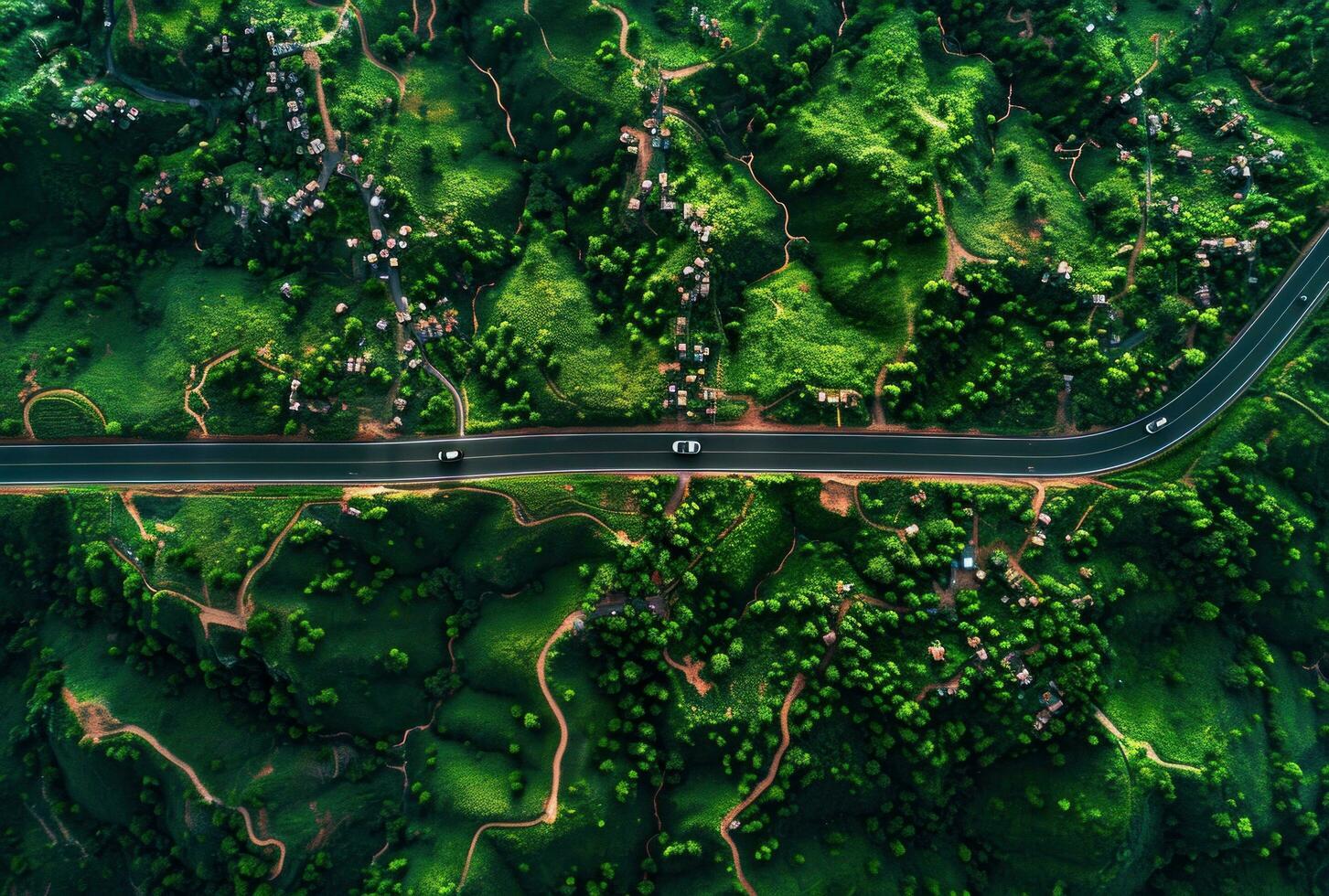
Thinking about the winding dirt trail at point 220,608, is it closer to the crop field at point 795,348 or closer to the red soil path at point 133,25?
the crop field at point 795,348

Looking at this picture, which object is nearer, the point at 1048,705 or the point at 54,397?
the point at 1048,705

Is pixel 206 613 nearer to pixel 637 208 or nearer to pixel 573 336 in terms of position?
pixel 573 336

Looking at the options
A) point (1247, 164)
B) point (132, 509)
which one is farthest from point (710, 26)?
point (132, 509)

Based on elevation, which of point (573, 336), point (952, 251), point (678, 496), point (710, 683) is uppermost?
point (952, 251)

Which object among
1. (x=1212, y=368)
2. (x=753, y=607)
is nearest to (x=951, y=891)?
(x=753, y=607)

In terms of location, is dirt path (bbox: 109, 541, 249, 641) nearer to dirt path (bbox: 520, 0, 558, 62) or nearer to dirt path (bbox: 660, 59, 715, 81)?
dirt path (bbox: 520, 0, 558, 62)

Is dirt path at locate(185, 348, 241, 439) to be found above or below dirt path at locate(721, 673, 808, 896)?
above

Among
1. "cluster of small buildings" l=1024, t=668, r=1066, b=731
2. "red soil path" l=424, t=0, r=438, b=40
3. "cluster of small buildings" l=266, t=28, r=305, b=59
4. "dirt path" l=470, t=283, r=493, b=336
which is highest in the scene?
"red soil path" l=424, t=0, r=438, b=40

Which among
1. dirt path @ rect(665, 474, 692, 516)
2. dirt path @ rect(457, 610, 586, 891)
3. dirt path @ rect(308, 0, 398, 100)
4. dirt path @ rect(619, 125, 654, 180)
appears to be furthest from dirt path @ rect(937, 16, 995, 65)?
dirt path @ rect(457, 610, 586, 891)
